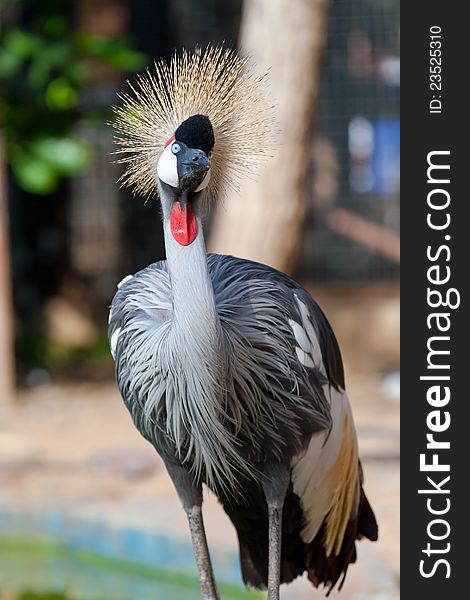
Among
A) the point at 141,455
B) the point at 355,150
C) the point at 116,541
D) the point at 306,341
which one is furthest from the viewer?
the point at 355,150

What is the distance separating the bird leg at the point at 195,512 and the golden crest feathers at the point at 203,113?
59 cm

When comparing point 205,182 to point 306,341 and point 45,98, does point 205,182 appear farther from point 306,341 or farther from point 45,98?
point 45,98

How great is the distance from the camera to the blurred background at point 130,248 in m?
3.60

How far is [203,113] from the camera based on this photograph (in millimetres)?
2287

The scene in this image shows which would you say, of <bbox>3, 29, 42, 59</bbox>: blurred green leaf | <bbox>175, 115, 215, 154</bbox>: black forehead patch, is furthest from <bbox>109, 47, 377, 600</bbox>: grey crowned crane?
<bbox>3, 29, 42, 59</bbox>: blurred green leaf

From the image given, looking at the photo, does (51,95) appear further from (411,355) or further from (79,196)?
(411,355)

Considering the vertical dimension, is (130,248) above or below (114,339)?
above

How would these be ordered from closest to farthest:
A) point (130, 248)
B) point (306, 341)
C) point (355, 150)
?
point (306, 341)
point (355, 150)
point (130, 248)

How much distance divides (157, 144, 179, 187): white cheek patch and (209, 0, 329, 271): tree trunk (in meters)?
2.36

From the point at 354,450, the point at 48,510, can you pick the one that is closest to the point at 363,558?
the point at 354,450

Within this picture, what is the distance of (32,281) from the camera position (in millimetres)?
6695

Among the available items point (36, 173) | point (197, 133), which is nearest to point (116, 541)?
point (197, 133)

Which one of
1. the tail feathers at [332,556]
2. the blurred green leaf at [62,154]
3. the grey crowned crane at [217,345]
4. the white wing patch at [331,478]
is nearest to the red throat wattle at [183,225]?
the grey crowned crane at [217,345]

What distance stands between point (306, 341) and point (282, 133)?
2.34 m
